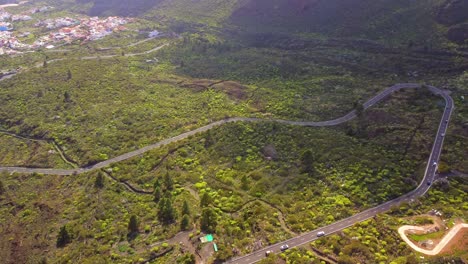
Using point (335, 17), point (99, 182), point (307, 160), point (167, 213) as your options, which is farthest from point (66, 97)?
point (335, 17)

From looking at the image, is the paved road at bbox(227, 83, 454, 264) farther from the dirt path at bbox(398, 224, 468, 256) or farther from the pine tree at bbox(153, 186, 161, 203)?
the pine tree at bbox(153, 186, 161, 203)

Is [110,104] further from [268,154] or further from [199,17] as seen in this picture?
[199,17]

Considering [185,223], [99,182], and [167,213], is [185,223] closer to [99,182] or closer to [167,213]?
[167,213]

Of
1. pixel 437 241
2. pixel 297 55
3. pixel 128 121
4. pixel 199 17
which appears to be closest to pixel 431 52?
pixel 297 55

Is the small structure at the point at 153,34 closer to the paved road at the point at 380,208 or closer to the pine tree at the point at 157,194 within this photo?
the pine tree at the point at 157,194

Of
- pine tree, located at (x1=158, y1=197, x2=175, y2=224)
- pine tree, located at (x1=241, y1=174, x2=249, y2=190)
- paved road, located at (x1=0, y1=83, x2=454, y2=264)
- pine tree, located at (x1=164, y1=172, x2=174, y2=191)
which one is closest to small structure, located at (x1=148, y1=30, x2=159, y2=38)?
paved road, located at (x1=0, y1=83, x2=454, y2=264)

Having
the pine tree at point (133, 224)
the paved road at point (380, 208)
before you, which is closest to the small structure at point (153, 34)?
the pine tree at point (133, 224)
